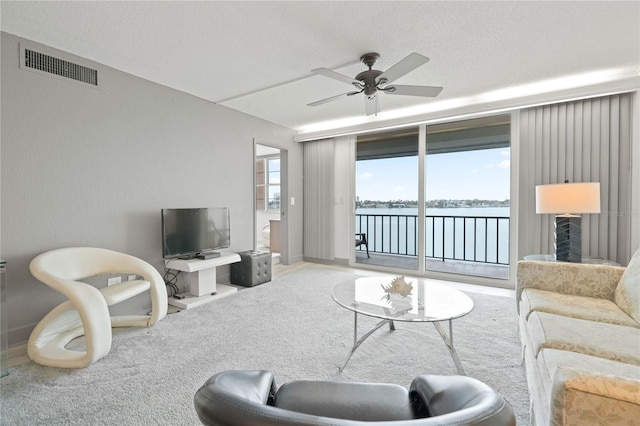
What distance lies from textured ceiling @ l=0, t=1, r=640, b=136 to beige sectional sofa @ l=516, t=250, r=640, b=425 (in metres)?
1.75

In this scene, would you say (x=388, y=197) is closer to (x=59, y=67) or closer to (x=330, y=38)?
(x=330, y=38)

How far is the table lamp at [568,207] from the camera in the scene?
2.63 metres

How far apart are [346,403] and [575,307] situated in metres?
1.70

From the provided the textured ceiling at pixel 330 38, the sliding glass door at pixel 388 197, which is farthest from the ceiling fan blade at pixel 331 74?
the sliding glass door at pixel 388 197

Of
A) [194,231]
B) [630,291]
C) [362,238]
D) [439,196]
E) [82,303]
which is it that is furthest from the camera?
[362,238]

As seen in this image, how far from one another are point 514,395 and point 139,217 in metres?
3.47

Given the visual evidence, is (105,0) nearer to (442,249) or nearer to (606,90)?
(606,90)

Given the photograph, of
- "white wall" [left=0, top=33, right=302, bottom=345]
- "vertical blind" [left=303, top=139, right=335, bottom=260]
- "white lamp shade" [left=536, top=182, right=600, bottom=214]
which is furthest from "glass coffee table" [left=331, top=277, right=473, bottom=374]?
"vertical blind" [left=303, top=139, right=335, bottom=260]

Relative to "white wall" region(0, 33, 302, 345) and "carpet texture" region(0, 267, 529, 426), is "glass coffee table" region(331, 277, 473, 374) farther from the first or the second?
"white wall" region(0, 33, 302, 345)

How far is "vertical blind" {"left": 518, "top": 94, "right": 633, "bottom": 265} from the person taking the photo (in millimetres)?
3107

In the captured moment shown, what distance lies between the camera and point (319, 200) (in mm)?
5320

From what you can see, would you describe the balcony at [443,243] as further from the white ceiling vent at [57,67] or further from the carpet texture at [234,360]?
the white ceiling vent at [57,67]

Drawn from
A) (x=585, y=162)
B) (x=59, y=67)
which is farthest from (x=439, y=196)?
(x=59, y=67)

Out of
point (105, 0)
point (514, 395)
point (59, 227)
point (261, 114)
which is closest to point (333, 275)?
point (261, 114)
